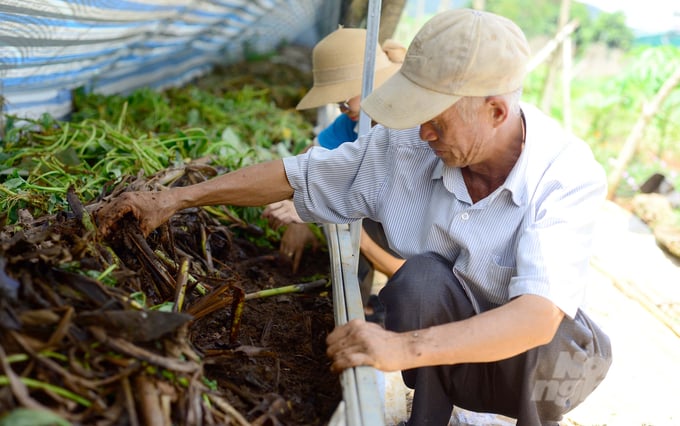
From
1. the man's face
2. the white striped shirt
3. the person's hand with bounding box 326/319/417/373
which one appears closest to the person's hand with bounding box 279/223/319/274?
the white striped shirt

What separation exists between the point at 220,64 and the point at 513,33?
18.4 ft

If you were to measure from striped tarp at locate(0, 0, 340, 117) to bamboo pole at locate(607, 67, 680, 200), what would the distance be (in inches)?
115

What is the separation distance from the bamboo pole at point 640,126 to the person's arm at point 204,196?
4607 mm

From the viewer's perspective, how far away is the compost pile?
1.25m

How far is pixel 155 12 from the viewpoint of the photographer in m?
3.57

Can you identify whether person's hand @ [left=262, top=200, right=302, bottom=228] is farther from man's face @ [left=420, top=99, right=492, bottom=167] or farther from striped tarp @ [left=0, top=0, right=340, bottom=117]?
striped tarp @ [left=0, top=0, right=340, bottom=117]

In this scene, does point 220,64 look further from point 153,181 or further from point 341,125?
point 153,181

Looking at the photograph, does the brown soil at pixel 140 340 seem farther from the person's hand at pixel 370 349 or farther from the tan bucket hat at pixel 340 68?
the tan bucket hat at pixel 340 68

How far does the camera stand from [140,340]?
133 centimetres

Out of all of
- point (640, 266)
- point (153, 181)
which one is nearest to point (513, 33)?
point (153, 181)

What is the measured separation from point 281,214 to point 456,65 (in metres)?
1.25

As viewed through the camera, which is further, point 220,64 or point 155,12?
point 220,64

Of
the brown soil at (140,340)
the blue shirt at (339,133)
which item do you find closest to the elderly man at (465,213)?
the brown soil at (140,340)

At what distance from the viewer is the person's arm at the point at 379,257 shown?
286 cm
